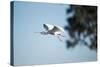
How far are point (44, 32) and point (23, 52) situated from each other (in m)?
0.30

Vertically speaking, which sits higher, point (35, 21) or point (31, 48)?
point (35, 21)

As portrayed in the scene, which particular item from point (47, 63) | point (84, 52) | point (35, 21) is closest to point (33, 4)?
point (35, 21)

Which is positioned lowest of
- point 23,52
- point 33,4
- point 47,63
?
point 47,63

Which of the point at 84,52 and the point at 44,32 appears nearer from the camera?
the point at 44,32

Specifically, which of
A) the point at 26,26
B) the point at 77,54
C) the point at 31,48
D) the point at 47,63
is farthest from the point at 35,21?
the point at 77,54

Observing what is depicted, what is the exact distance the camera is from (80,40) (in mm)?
2184

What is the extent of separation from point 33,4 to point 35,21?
175 millimetres
